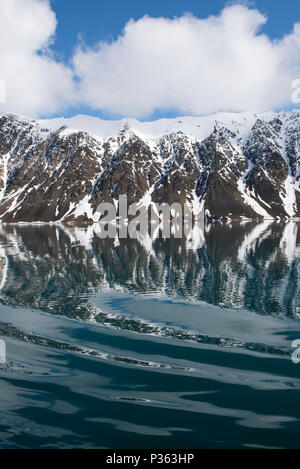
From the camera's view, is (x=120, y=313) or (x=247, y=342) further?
(x=120, y=313)

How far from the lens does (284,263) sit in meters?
53.4

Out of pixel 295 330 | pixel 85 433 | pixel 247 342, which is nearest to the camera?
pixel 85 433

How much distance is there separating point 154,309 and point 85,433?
1703 cm

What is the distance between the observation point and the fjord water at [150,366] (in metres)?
12.9

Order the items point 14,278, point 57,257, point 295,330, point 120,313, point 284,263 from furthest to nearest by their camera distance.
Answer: point 57,257, point 284,263, point 14,278, point 120,313, point 295,330

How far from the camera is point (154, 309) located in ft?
97.2

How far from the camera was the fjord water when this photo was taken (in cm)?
1288

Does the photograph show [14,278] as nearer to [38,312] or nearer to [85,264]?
[85,264]

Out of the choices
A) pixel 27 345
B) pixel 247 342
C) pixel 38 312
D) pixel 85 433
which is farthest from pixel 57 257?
pixel 85 433

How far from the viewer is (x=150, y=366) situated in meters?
18.3

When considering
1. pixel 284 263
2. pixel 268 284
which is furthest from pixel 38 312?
pixel 284 263
